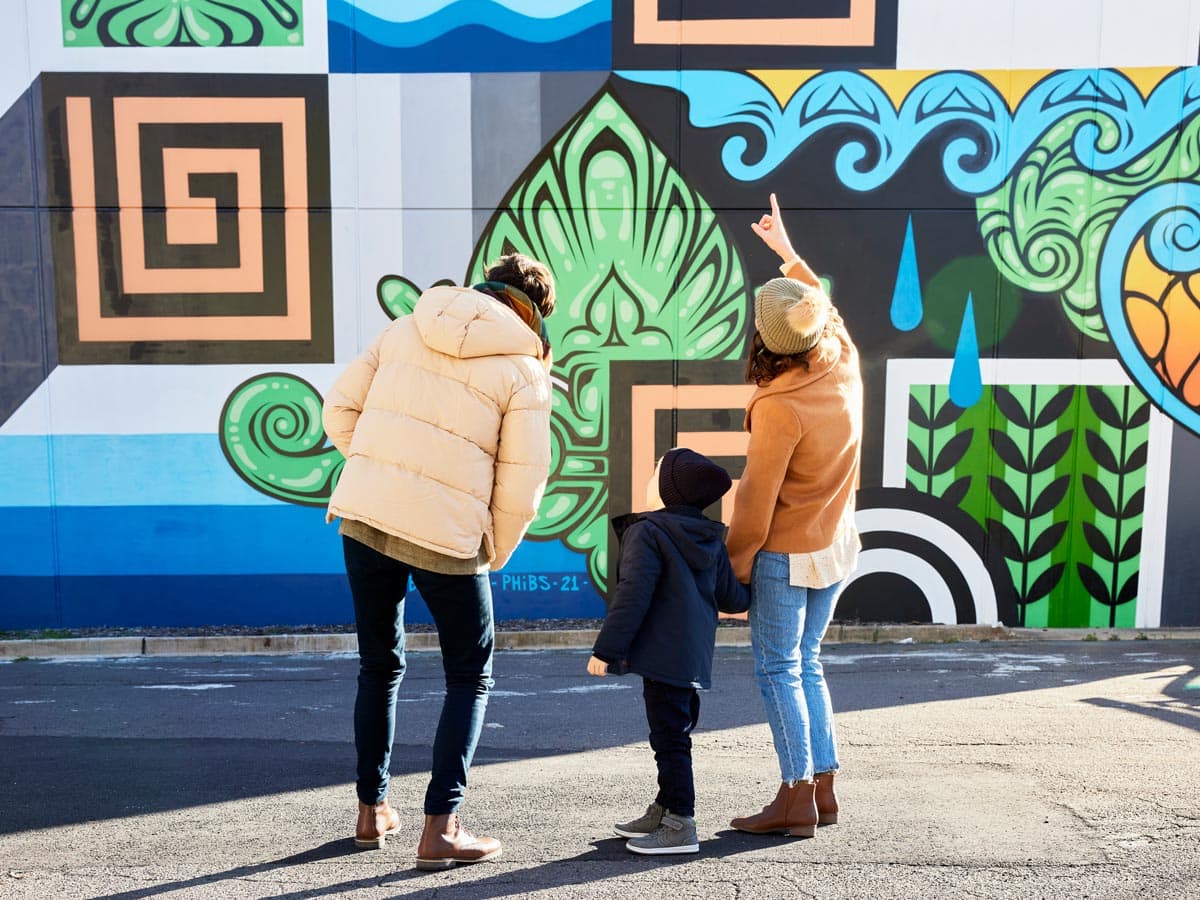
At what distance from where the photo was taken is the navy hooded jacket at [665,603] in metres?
3.33

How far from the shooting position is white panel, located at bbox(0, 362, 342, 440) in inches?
277

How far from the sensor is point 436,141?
701 centimetres

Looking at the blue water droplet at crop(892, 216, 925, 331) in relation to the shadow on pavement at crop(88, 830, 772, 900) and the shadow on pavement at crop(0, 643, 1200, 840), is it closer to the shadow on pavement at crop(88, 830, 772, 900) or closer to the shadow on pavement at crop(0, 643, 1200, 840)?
the shadow on pavement at crop(0, 643, 1200, 840)

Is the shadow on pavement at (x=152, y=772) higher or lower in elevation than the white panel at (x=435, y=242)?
lower

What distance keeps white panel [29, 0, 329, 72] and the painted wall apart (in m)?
0.02

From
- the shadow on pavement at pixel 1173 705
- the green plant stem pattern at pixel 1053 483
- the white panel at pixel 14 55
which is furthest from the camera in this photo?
the green plant stem pattern at pixel 1053 483

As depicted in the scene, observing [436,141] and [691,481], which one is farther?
[436,141]

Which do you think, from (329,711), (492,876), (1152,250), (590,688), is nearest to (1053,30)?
(1152,250)

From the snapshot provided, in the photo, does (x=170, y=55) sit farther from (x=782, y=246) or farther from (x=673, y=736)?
(x=673, y=736)

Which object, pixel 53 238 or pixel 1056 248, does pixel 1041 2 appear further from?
pixel 53 238

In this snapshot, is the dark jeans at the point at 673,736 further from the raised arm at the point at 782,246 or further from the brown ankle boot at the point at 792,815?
the raised arm at the point at 782,246

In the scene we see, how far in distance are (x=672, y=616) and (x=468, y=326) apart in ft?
3.70

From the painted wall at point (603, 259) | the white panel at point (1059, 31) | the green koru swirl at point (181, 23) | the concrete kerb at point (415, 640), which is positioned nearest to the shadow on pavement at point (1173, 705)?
the concrete kerb at point (415, 640)

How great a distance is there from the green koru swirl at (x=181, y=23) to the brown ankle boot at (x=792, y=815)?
18.9 ft
